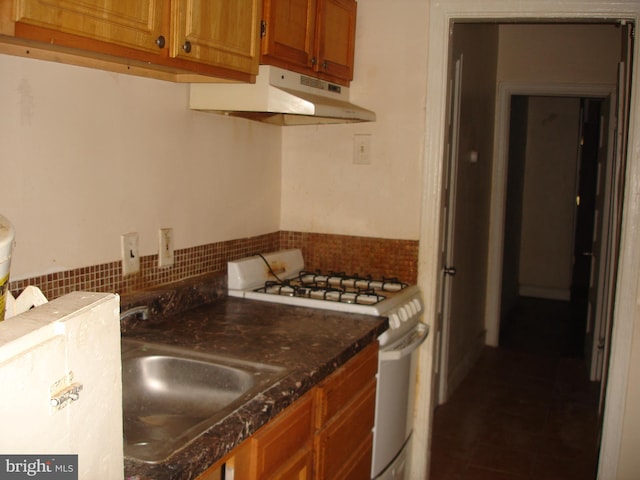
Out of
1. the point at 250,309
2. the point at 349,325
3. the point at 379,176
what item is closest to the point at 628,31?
the point at 379,176

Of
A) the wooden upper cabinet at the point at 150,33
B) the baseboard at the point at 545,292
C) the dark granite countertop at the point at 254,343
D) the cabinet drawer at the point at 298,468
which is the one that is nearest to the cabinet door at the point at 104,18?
the wooden upper cabinet at the point at 150,33

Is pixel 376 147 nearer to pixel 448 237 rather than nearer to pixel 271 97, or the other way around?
pixel 271 97

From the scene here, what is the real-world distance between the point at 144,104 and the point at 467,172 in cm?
255

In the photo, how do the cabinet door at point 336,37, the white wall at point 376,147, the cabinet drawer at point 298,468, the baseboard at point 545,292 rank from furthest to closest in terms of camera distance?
1. the baseboard at point 545,292
2. the white wall at point 376,147
3. the cabinet door at point 336,37
4. the cabinet drawer at point 298,468

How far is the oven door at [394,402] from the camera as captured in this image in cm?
230

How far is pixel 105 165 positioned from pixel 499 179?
149 inches

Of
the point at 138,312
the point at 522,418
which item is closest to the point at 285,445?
the point at 138,312

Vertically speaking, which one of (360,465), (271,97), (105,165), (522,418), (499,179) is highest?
(271,97)

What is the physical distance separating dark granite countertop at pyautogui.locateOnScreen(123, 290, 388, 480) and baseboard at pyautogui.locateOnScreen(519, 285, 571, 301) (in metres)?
5.47

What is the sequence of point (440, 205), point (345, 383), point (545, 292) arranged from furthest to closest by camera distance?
point (545, 292), point (440, 205), point (345, 383)

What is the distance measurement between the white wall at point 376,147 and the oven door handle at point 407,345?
0.41m

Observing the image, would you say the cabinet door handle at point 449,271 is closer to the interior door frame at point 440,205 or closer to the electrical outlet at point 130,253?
the interior door frame at point 440,205

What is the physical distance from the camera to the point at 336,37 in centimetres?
254

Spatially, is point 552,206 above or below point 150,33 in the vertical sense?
below
